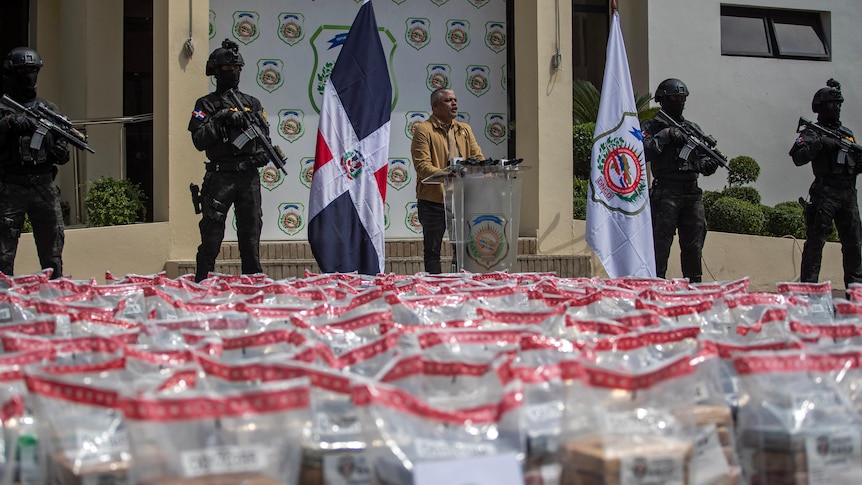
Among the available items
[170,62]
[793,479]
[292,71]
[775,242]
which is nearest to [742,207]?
[775,242]

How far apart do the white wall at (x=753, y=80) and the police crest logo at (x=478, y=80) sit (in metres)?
3.48

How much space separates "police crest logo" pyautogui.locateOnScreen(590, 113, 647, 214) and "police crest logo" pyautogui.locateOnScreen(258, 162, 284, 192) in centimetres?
365

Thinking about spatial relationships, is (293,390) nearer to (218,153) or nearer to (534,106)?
(218,153)

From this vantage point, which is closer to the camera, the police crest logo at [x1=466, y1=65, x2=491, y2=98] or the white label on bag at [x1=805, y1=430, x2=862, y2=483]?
the white label on bag at [x1=805, y1=430, x2=862, y2=483]

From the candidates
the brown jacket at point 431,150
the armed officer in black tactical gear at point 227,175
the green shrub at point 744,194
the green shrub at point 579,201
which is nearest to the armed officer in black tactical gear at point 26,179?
the armed officer in black tactical gear at point 227,175

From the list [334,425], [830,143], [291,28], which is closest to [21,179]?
[291,28]

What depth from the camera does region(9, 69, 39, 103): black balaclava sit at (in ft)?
21.4

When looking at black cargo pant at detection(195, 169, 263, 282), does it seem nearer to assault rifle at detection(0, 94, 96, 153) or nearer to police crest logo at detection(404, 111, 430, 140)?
assault rifle at detection(0, 94, 96, 153)

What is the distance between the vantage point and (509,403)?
1.76m

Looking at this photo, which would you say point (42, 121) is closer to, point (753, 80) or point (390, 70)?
point (390, 70)

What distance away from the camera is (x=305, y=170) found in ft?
32.7

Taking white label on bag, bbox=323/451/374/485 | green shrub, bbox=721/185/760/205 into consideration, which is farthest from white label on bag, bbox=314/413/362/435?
green shrub, bbox=721/185/760/205

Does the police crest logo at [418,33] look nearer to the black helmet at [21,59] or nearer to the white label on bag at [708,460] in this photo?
the black helmet at [21,59]

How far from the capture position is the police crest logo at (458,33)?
10.4 m
